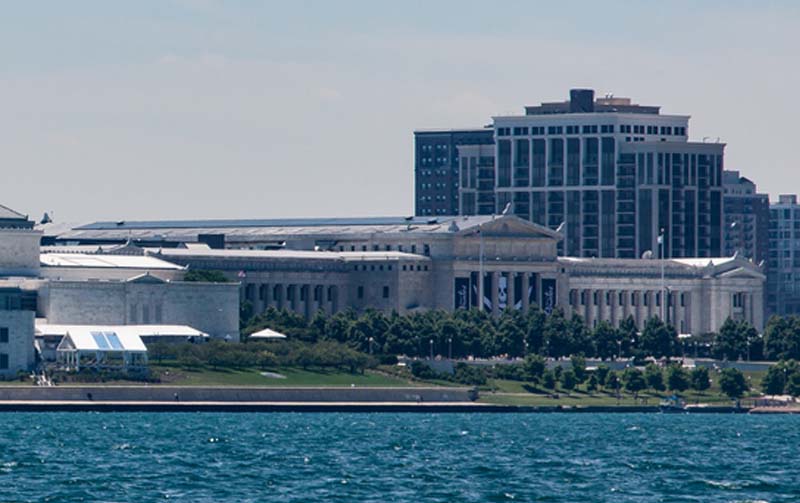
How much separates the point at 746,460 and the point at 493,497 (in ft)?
128

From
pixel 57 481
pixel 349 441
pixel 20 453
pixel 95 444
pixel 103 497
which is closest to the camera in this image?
pixel 103 497

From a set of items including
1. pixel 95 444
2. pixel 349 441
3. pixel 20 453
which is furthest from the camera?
pixel 349 441

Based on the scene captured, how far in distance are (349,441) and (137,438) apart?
13713mm

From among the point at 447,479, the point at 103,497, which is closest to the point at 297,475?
the point at 447,479

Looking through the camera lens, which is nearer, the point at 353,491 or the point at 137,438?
the point at 353,491

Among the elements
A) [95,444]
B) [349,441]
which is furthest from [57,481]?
[349,441]

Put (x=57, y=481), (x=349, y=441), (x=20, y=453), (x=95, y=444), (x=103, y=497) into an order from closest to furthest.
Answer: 1. (x=103, y=497)
2. (x=57, y=481)
3. (x=20, y=453)
4. (x=95, y=444)
5. (x=349, y=441)

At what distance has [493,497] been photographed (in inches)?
5684

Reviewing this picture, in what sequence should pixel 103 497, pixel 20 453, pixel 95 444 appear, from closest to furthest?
pixel 103 497, pixel 20 453, pixel 95 444

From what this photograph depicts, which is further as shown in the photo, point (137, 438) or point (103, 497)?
point (137, 438)

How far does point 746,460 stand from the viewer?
180m

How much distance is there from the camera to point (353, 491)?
14700cm

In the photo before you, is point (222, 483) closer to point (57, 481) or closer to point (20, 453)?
point (57, 481)

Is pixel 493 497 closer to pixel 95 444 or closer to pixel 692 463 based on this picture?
pixel 692 463
